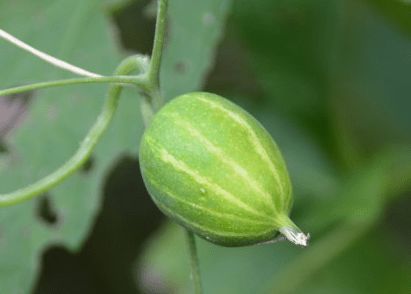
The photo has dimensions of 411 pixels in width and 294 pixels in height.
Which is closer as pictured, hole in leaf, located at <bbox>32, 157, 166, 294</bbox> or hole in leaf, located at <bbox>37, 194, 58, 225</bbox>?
hole in leaf, located at <bbox>37, 194, 58, 225</bbox>

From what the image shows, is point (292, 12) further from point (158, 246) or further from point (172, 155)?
point (172, 155)

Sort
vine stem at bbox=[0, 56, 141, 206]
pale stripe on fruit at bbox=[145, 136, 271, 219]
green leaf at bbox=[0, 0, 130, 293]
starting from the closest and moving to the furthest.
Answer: pale stripe on fruit at bbox=[145, 136, 271, 219]
vine stem at bbox=[0, 56, 141, 206]
green leaf at bbox=[0, 0, 130, 293]

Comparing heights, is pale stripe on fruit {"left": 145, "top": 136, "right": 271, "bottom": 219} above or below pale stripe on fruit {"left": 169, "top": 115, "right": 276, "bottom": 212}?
below

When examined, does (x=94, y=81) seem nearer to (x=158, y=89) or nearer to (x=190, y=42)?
(x=158, y=89)

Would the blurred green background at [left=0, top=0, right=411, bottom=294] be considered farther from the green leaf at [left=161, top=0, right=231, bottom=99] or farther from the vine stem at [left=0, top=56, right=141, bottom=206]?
the vine stem at [left=0, top=56, right=141, bottom=206]

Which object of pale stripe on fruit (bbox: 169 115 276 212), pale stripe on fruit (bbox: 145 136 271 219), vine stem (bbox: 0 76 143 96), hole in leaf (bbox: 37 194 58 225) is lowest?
hole in leaf (bbox: 37 194 58 225)

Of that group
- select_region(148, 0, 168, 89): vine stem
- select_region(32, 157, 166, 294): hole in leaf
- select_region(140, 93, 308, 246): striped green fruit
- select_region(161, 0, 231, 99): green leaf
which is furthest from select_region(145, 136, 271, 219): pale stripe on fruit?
Result: select_region(32, 157, 166, 294): hole in leaf

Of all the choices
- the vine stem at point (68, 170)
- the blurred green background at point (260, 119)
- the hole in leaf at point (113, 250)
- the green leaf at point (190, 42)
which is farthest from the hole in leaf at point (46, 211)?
the hole in leaf at point (113, 250)
